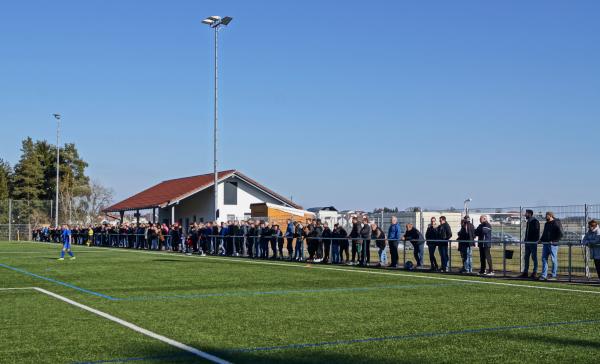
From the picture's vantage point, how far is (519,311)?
1166cm

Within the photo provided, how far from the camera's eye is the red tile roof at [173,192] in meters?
51.2

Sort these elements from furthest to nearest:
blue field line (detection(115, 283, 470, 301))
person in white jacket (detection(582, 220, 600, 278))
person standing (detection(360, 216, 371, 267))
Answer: person standing (detection(360, 216, 371, 267)) → person in white jacket (detection(582, 220, 600, 278)) → blue field line (detection(115, 283, 470, 301))

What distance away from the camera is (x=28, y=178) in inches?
3442

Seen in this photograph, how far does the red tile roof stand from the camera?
51219 millimetres

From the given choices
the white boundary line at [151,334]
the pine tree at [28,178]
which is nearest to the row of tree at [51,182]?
the pine tree at [28,178]

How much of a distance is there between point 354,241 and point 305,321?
15607 mm

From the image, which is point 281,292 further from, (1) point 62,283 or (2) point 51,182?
(2) point 51,182

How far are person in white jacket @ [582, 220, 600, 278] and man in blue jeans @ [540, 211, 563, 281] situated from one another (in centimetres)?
68

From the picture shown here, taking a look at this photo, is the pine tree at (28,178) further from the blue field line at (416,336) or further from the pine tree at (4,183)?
the blue field line at (416,336)

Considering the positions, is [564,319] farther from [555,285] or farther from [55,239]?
[55,239]

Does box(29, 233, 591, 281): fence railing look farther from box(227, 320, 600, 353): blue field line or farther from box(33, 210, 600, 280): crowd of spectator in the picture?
box(227, 320, 600, 353): blue field line

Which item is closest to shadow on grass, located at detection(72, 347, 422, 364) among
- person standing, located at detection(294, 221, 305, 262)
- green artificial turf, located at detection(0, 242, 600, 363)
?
green artificial turf, located at detection(0, 242, 600, 363)

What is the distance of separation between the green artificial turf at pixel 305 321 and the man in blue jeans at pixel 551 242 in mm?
1795

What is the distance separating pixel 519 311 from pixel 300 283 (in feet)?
21.3
